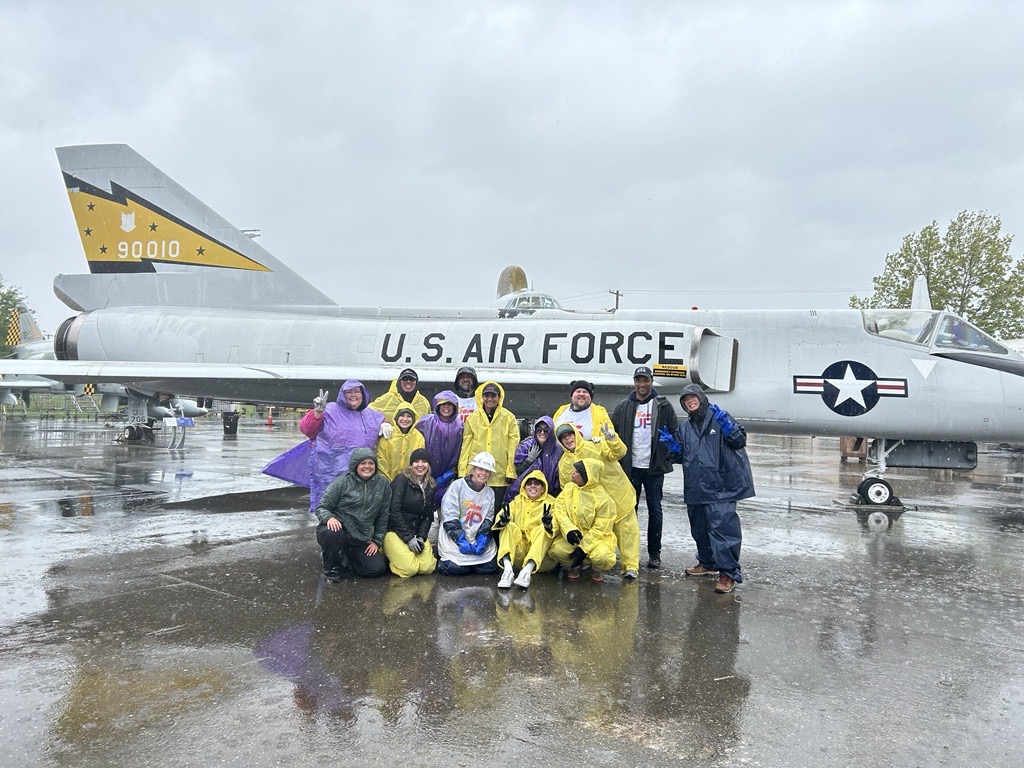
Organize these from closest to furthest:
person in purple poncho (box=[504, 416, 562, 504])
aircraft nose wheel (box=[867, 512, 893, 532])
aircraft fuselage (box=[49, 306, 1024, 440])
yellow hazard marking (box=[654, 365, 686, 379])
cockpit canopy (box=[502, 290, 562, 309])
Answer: person in purple poncho (box=[504, 416, 562, 504]), aircraft nose wheel (box=[867, 512, 893, 532]), aircraft fuselage (box=[49, 306, 1024, 440]), yellow hazard marking (box=[654, 365, 686, 379]), cockpit canopy (box=[502, 290, 562, 309])

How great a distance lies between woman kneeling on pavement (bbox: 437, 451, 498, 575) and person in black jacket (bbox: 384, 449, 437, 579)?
0.48 feet

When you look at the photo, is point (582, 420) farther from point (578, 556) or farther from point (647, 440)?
point (578, 556)

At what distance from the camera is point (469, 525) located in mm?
5199

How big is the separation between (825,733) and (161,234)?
41.9ft

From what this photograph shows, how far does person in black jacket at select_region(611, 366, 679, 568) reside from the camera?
5652mm

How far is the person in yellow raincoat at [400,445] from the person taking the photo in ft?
18.5

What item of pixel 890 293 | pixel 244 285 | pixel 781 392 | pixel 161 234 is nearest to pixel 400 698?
pixel 781 392

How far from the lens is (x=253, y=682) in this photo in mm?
3111

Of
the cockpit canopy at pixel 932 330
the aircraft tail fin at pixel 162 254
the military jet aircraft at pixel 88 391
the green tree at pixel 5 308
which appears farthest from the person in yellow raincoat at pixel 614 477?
the green tree at pixel 5 308

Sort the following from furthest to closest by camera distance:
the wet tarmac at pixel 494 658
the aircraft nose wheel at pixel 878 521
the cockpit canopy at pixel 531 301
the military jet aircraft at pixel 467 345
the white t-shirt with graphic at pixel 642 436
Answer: the cockpit canopy at pixel 531 301 → the military jet aircraft at pixel 467 345 → the aircraft nose wheel at pixel 878 521 → the white t-shirt with graphic at pixel 642 436 → the wet tarmac at pixel 494 658

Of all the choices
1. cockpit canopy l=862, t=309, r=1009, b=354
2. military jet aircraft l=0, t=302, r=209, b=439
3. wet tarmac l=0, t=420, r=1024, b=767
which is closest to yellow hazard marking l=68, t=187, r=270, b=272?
military jet aircraft l=0, t=302, r=209, b=439

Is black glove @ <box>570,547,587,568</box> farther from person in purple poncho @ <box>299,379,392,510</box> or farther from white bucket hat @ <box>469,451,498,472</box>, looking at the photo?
person in purple poncho @ <box>299,379,392,510</box>

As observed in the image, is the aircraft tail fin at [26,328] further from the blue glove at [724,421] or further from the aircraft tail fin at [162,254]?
the blue glove at [724,421]

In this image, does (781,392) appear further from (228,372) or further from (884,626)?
(228,372)
